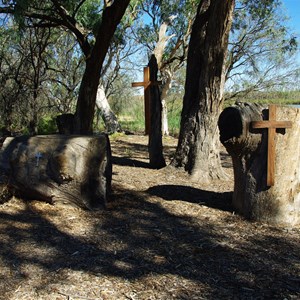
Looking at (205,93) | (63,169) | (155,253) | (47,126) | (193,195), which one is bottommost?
(155,253)

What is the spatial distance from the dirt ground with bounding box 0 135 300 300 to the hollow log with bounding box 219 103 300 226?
235 millimetres

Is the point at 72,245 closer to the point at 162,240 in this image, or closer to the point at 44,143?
the point at 162,240

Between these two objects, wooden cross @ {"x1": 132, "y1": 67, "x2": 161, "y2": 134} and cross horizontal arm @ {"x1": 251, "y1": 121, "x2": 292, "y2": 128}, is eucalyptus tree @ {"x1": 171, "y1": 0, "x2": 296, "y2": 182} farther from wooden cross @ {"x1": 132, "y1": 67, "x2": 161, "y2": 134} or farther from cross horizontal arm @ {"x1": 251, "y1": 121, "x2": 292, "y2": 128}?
cross horizontal arm @ {"x1": 251, "y1": 121, "x2": 292, "y2": 128}

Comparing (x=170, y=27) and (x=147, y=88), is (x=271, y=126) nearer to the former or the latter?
(x=147, y=88)

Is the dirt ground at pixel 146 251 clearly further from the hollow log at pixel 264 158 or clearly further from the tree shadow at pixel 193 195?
the hollow log at pixel 264 158

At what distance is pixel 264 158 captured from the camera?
14.3ft

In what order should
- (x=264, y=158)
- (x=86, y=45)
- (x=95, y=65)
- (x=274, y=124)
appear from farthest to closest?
(x=86, y=45) < (x=95, y=65) < (x=264, y=158) < (x=274, y=124)

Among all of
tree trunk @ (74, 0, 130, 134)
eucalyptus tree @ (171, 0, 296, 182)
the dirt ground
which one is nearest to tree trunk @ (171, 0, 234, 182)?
eucalyptus tree @ (171, 0, 296, 182)

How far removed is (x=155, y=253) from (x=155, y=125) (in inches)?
179

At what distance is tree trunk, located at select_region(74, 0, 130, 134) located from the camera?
758cm

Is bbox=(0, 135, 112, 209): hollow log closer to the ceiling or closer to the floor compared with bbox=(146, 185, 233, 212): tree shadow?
closer to the ceiling

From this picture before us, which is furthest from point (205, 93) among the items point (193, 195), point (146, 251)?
point (146, 251)

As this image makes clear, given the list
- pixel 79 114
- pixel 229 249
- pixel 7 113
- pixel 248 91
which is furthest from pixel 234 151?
pixel 248 91

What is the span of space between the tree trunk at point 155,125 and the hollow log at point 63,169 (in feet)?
9.53
